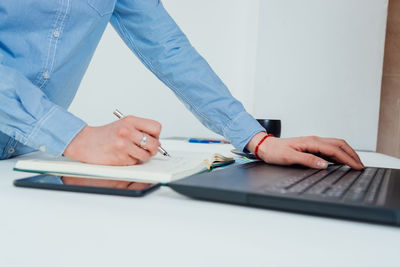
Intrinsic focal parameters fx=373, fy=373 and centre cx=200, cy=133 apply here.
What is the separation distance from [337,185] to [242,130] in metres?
0.44

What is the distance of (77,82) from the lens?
3.46ft

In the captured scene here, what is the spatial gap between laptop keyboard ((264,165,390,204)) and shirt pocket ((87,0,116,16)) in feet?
2.12

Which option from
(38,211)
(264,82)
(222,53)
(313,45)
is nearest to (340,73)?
(313,45)

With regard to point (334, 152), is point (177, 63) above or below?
above

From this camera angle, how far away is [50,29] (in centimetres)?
85

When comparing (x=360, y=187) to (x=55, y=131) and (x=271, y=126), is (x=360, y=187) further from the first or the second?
(x=271, y=126)

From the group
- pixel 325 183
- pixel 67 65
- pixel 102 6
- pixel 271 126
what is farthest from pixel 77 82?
pixel 325 183

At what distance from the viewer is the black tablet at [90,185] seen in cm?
48

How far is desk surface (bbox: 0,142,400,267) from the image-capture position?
0.32m

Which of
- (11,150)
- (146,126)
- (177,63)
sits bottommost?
(11,150)

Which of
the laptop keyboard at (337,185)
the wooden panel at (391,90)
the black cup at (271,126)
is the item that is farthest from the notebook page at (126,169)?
the wooden panel at (391,90)

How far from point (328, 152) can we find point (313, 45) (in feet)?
3.19

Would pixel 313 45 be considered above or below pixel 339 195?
above

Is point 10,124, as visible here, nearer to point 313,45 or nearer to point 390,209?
point 390,209
